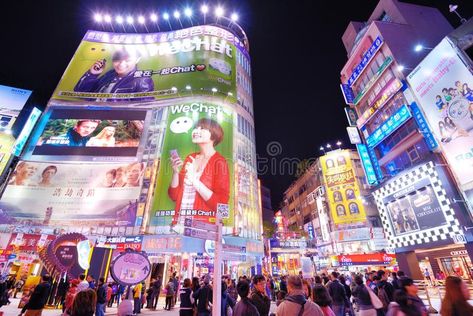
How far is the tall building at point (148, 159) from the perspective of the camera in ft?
78.4

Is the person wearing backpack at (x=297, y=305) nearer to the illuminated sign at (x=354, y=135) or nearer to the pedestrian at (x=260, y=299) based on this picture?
the pedestrian at (x=260, y=299)

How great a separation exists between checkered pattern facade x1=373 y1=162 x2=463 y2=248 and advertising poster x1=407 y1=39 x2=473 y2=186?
1.84 m

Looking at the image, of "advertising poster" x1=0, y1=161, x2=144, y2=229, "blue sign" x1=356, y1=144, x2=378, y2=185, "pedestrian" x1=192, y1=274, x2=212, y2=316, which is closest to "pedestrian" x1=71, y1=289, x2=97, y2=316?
"pedestrian" x1=192, y1=274, x2=212, y2=316

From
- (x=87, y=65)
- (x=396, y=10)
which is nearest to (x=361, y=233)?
(x=396, y=10)

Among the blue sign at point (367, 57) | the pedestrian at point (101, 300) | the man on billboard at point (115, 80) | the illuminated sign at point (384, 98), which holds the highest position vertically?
the man on billboard at point (115, 80)

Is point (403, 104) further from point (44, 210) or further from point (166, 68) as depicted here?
point (44, 210)

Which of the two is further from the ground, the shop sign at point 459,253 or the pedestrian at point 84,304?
the shop sign at point 459,253

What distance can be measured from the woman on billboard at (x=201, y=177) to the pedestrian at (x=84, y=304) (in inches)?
805

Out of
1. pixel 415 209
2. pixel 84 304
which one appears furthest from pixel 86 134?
pixel 415 209

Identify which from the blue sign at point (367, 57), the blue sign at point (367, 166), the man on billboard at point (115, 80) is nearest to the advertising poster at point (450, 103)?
the blue sign at point (367, 166)

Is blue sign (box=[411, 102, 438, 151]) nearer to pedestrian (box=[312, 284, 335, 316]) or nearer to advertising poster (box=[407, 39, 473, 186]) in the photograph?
advertising poster (box=[407, 39, 473, 186])

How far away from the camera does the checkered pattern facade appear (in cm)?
1742

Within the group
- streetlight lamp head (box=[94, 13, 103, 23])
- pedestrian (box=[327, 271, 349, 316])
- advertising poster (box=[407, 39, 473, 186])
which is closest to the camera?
pedestrian (box=[327, 271, 349, 316])

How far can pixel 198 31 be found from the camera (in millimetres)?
39375
